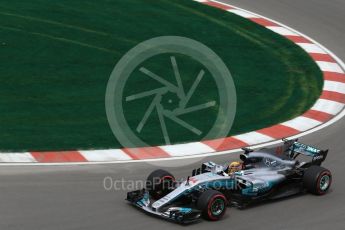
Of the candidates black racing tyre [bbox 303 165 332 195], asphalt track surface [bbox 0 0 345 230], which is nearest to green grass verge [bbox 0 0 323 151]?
asphalt track surface [bbox 0 0 345 230]

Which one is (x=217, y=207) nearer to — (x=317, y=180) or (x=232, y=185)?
(x=232, y=185)

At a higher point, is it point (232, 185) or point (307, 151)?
point (307, 151)

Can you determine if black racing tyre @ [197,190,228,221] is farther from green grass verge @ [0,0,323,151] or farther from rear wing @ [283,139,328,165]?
green grass verge @ [0,0,323,151]

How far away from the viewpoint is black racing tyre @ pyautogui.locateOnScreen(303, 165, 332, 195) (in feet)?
38.3

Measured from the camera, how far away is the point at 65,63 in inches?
688

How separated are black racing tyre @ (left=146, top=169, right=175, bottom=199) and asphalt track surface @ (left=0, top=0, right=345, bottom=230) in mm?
489

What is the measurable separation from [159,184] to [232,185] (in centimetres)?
114

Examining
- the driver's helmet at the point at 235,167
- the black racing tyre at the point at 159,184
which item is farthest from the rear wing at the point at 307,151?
the black racing tyre at the point at 159,184

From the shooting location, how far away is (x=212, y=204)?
34.8 ft

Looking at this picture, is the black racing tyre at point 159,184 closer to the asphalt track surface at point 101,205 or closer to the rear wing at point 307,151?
the asphalt track surface at point 101,205

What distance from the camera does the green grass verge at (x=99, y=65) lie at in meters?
14.1

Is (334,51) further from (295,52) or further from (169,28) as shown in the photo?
(169,28)

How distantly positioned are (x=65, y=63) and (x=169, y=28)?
3792mm

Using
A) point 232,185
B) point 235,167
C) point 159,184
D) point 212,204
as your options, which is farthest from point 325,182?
point 159,184
